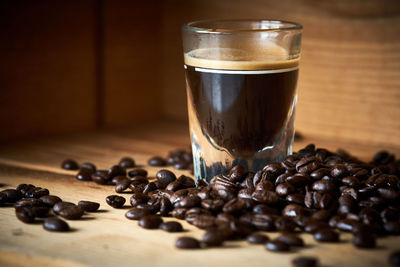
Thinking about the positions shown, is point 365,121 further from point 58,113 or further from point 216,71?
point 58,113

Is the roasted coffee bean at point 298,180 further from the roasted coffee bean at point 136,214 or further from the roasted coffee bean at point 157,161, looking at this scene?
the roasted coffee bean at point 157,161

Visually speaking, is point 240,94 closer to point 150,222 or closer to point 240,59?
point 240,59

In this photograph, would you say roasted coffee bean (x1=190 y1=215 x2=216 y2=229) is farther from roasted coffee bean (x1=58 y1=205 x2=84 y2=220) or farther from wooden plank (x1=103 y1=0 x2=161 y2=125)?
wooden plank (x1=103 y1=0 x2=161 y2=125)

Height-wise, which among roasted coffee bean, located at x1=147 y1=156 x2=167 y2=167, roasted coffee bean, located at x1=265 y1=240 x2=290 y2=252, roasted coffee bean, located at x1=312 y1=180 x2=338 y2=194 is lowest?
roasted coffee bean, located at x1=147 y1=156 x2=167 y2=167

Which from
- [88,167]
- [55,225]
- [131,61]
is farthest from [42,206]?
A: [131,61]

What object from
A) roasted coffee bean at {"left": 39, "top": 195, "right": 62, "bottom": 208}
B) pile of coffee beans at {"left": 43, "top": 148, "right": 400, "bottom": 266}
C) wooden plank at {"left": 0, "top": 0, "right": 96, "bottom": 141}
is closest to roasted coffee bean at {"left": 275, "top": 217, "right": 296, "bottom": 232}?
pile of coffee beans at {"left": 43, "top": 148, "right": 400, "bottom": 266}

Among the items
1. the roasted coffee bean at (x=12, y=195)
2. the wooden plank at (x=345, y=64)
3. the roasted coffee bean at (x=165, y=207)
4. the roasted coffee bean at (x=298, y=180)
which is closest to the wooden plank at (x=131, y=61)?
the wooden plank at (x=345, y=64)
